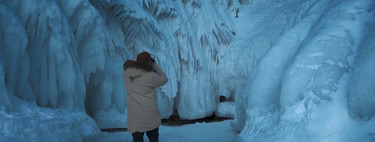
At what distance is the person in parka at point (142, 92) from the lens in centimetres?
271

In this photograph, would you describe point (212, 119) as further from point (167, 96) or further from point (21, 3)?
point (21, 3)

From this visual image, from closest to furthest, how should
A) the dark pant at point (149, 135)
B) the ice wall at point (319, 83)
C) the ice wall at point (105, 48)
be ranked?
the ice wall at point (319, 83) → the dark pant at point (149, 135) → the ice wall at point (105, 48)

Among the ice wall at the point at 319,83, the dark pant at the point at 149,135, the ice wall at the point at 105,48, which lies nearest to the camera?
the ice wall at the point at 319,83

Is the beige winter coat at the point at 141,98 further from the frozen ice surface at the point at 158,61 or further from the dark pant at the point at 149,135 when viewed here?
the frozen ice surface at the point at 158,61

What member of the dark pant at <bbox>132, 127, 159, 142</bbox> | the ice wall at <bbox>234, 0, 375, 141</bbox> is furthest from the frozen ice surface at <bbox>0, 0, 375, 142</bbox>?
the dark pant at <bbox>132, 127, 159, 142</bbox>

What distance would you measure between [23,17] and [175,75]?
637 centimetres

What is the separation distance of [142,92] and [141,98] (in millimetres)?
56

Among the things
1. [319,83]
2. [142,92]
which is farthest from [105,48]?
[319,83]

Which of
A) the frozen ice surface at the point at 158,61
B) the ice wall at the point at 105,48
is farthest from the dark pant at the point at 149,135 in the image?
the ice wall at the point at 105,48

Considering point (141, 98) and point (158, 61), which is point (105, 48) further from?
point (141, 98)

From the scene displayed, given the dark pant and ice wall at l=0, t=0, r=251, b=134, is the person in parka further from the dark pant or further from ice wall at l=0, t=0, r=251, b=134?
ice wall at l=0, t=0, r=251, b=134

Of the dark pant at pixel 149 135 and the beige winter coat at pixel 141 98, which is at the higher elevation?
the beige winter coat at pixel 141 98

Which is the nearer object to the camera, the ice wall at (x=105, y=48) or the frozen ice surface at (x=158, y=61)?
the frozen ice surface at (x=158, y=61)

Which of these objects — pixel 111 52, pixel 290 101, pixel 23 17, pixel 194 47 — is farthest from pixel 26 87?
pixel 194 47
